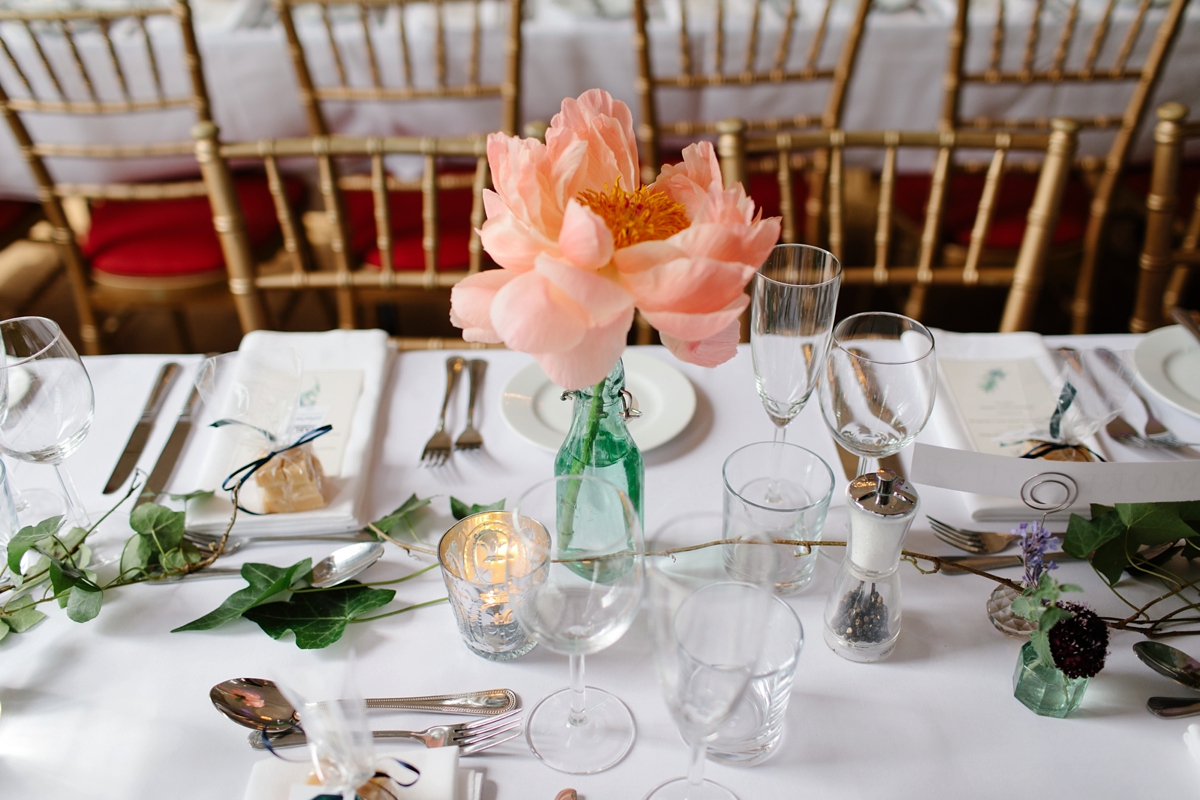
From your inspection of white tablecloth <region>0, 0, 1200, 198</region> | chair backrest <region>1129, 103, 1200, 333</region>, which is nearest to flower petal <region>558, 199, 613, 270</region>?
chair backrest <region>1129, 103, 1200, 333</region>

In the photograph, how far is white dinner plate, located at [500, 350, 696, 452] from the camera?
3.27 ft

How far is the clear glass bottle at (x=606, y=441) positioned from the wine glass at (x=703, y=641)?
0.58 ft

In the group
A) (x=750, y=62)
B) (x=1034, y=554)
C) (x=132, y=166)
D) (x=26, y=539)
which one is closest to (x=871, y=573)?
(x=1034, y=554)

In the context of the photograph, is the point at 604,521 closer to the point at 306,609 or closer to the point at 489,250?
the point at 489,250

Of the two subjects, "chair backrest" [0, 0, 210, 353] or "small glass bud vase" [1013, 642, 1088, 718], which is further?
"chair backrest" [0, 0, 210, 353]

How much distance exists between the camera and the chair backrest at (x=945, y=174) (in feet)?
4.15

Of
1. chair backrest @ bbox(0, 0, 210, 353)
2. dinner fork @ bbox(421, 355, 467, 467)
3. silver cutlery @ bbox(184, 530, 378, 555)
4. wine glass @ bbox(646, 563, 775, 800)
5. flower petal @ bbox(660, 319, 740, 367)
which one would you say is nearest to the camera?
wine glass @ bbox(646, 563, 775, 800)

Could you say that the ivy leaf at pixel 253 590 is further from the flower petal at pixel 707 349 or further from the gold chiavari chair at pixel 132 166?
the gold chiavari chair at pixel 132 166

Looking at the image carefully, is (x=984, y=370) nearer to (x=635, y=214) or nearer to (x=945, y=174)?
(x=945, y=174)

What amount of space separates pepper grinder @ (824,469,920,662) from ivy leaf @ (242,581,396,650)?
39cm

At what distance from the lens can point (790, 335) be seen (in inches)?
34.4

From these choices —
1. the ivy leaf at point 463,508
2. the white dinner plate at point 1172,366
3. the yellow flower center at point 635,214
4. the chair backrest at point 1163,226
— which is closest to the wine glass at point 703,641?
the yellow flower center at point 635,214

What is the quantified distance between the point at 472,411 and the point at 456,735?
0.44 meters

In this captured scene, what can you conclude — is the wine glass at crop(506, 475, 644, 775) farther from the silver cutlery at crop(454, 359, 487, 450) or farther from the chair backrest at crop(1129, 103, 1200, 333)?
the chair backrest at crop(1129, 103, 1200, 333)
